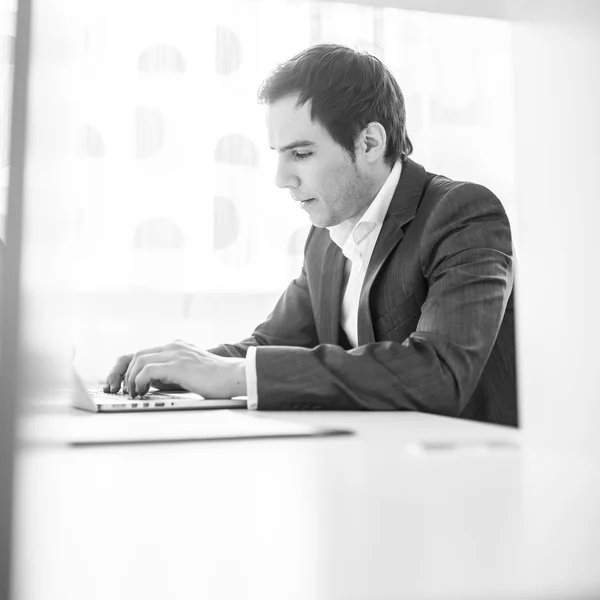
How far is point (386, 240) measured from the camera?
1.42 metres

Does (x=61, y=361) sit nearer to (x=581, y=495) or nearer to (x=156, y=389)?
(x=581, y=495)

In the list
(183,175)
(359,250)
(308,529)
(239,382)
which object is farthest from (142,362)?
(183,175)

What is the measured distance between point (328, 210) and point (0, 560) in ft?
4.72

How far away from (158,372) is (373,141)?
827mm

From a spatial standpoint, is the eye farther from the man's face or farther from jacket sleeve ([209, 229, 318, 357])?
jacket sleeve ([209, 229, 318, 357])

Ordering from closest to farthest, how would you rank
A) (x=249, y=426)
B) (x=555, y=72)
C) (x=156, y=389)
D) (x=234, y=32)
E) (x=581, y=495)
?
(x=581, y=495) < (x=555, y=72) < (x=249, y=426) < (x=156, y=389) < (x=234, y=32)

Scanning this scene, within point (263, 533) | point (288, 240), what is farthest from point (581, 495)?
point (288, 240)

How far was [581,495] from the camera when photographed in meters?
0.36

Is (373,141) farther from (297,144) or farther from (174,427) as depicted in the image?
(174,427)

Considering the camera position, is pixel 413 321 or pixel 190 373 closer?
pixel 190 373


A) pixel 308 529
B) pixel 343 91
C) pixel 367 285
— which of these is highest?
pixel 343 91

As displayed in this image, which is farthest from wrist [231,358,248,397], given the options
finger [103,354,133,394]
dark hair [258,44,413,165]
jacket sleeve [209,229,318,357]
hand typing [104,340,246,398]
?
dark hair [258,44,413,165]

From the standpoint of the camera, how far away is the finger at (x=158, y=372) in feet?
3.54

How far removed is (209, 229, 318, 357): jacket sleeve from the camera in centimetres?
171
